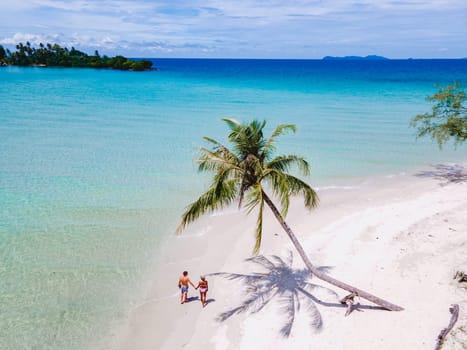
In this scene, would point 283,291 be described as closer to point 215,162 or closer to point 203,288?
point 203,288

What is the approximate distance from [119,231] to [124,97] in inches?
1656

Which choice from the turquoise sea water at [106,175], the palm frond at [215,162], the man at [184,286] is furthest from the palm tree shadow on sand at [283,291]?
the palm frond at [215,162]

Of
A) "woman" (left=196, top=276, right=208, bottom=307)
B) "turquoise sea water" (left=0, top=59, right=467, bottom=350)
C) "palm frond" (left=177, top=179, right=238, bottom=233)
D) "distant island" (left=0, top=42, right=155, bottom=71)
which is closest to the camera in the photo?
"palm frond" (left=177, top=179, right=238, bottom=233)

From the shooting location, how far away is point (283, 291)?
11148mm

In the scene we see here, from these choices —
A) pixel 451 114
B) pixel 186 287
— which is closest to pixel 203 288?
pixel 186 287

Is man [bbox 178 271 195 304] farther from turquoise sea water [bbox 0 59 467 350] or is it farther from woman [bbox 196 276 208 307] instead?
turquoise sea water [bbox 0 59 467 350]

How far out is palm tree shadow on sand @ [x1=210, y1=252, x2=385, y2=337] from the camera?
10070mm

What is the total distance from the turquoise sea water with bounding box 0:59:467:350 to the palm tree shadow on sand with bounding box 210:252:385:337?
3.76m

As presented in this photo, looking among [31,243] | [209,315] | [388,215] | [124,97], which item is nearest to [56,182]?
[31,243]

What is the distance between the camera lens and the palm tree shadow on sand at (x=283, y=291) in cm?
1007

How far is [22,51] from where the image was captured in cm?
12350

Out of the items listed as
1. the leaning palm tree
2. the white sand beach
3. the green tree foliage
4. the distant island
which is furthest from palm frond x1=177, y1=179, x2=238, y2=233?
the distant island

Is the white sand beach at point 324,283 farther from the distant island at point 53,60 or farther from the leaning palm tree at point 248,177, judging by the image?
the distant island at point 53,60

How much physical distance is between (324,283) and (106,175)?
15214 mm
